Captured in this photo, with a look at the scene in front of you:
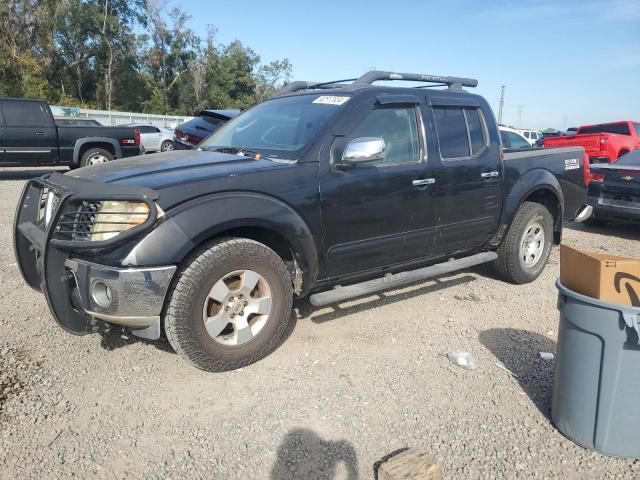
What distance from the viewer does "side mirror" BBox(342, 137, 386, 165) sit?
362 cm

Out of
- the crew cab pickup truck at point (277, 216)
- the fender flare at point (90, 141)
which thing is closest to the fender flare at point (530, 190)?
the crew cab pickup truck at point (277, 216)

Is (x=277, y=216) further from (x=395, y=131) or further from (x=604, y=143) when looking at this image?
(x=604, y=143)

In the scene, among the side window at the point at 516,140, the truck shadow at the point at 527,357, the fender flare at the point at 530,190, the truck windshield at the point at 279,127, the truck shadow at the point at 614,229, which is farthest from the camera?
the side window at the point at 516,140

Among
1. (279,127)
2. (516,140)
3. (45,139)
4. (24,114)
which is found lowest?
(516,140)

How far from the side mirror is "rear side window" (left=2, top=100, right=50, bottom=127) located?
37.0 feet

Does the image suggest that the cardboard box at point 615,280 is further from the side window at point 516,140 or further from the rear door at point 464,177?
the side window at point 516,140

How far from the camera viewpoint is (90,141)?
12984mm

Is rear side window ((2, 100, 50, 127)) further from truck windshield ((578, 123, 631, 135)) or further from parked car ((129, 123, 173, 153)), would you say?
truck windshield ((578, 123, 631, 135))

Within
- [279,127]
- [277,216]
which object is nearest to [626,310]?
[277,216]

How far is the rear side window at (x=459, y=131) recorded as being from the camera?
4.48 metres

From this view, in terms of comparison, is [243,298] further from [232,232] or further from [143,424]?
[143,424]

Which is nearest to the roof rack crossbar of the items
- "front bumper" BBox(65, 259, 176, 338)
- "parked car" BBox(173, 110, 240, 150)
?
"front bumper" BBox(65, 259, 176, 338)

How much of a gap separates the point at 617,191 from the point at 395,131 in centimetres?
553

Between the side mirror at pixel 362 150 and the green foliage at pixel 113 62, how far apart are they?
38.3 meters
